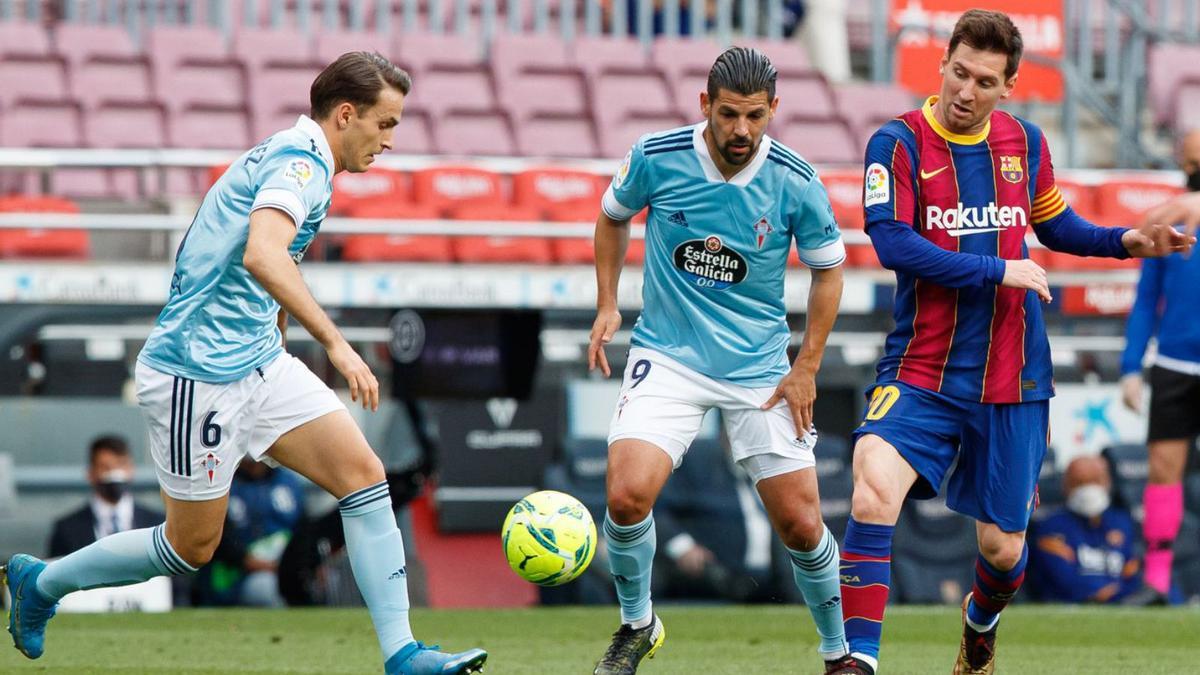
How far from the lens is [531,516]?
249 inches

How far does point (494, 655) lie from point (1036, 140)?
3.22m

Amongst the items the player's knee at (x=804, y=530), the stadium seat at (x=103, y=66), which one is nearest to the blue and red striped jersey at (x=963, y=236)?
the player's knee at (x=804, y=530)

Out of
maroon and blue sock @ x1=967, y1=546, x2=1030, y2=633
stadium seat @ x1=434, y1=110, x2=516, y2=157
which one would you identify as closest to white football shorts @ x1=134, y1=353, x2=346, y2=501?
maroon and blue sock @ x1=967, y1=546, x2=1030, y2=633

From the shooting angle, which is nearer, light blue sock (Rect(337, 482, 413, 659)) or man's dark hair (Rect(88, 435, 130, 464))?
light blue sock (Rect(337, 482, 413, 659))

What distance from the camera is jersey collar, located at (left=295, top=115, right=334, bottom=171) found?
18.2ft

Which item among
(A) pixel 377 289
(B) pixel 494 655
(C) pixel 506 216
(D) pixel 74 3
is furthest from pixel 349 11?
(B) pixel 494 655

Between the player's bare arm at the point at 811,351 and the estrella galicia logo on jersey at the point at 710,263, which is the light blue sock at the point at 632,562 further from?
the estrella galicia logo on jersey at the point at 710,263

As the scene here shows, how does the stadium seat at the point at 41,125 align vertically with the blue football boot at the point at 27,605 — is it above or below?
above

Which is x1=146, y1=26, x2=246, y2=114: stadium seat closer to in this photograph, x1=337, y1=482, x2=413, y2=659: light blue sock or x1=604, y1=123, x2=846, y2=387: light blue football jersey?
x1=604, y1=123, x2=846, y2=387: light blue football jersey

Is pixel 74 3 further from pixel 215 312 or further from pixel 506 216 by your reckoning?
pixel 215 312

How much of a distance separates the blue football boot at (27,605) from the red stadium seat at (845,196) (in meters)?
7.27

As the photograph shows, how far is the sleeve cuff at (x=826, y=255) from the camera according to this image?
621 centimetres

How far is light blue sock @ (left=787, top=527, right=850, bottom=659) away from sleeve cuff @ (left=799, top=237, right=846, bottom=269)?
36.1 inches

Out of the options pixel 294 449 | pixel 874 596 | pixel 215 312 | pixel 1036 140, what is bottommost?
pixel 874 596
